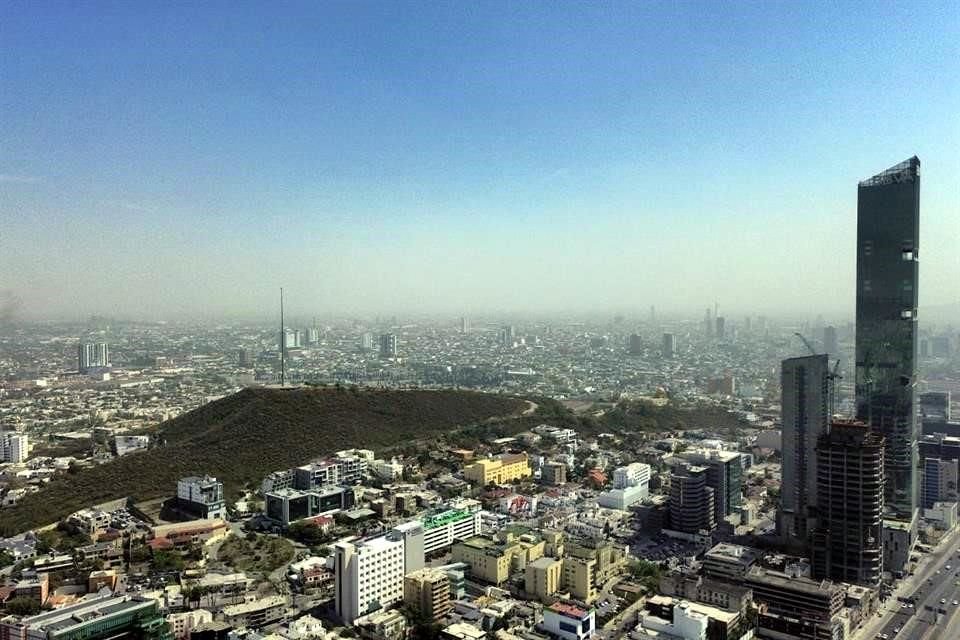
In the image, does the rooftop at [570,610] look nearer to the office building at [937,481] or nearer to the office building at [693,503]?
the office building at [693,503]

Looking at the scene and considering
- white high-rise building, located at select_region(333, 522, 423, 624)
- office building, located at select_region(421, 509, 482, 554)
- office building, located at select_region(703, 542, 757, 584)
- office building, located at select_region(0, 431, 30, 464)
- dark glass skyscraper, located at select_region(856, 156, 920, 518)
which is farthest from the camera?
office building, located at select_region(0, 431, 30, 464)

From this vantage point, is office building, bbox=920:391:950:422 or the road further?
office building, bbox=920:391:950:422

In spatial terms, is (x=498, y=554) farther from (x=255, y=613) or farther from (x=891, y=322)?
(x=891, y=322)

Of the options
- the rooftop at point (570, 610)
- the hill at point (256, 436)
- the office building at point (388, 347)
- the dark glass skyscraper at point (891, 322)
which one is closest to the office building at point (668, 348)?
the office building at point (388, 347)

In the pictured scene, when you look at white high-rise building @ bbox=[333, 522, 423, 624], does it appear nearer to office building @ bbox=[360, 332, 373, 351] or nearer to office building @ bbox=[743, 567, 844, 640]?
office building @ bbox=[743, 567, 844, 640]

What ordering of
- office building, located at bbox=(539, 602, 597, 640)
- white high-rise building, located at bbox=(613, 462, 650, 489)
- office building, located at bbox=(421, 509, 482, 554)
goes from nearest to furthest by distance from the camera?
office building, located at bbox=(539, 602, 597, 640) → office building, located at bbox=(421, 509, 482, 554) → white high-rise building, located at bbox=(613, 462, 650, 489)

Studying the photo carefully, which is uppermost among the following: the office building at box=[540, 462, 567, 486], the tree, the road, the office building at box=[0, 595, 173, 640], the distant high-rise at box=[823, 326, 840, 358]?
the distant high-rise at box=[823, 326, 840, 358]

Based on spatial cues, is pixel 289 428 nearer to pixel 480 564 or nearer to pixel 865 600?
pixel 480 564

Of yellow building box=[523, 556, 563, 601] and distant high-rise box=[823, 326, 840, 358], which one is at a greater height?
distant high-rise box=[823, 326, 840, 358]

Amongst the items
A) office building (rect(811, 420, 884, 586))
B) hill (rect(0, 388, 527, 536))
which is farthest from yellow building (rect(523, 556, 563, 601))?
hill (rect(0, 388, 527, 536))
